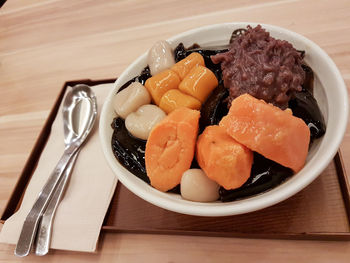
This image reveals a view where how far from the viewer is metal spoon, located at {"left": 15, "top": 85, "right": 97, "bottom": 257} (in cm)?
110

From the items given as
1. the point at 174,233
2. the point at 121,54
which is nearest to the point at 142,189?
the point at 174,233

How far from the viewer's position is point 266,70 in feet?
3.20

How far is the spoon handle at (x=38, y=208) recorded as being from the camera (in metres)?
1.08

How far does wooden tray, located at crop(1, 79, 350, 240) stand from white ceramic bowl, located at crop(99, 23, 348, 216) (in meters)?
0.13

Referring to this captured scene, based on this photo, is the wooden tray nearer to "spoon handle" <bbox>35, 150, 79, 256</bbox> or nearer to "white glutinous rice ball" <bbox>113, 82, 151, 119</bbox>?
"spoon handle" <bbox>35, 150, 79, 256</bbox>

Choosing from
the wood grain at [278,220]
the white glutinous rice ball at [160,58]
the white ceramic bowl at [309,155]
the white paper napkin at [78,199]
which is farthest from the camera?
the white glutinous rice ball at [160,58]

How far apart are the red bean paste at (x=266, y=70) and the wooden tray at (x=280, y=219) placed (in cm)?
32

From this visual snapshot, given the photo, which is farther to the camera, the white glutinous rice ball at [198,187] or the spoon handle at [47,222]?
the spoon handle at [47,222]

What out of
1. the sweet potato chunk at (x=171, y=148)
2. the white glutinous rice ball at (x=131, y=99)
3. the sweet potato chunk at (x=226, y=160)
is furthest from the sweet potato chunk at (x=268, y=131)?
the white glutinous rice ball at (x=131, y=99)

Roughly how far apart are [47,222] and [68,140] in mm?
441

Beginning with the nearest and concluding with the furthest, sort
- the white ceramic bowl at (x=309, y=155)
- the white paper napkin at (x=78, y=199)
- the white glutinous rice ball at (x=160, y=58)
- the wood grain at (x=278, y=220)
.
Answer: the white ceramic bowl at (x=309, y=155) < the wood grain at (x=278, y=220) < the white paper napkin at (x=78, y=199) < the white glutinous rice ball at (x=160, y=58)

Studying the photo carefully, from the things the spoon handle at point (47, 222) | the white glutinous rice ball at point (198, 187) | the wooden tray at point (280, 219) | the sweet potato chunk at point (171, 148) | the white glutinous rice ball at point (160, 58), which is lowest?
the spoon handle at point (47, 222)

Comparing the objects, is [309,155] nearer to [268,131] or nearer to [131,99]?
[268,131]

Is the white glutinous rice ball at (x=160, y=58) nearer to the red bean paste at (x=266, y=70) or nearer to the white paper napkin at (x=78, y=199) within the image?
the red bean paste at (x=266, y=70)
